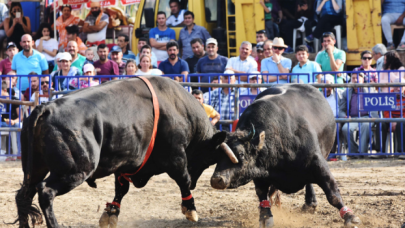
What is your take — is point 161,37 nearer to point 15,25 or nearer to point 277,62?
point 277,62

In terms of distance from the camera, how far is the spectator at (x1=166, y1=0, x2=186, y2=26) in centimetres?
1332

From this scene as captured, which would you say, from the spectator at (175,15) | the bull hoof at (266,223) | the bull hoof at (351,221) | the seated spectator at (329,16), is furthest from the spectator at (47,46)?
the bull hoof at (351,221)

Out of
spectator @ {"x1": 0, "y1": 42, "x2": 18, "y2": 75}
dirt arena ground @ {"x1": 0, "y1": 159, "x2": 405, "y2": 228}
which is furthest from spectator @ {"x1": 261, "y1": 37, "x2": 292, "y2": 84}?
spectator @ {"x1": 0, "y1": 42, "x2": 18, "y2": 75}

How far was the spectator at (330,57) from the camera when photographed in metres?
10.3

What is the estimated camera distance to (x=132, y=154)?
15.7 feet

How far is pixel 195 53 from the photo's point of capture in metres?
11.6

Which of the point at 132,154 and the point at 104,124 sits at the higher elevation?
the point at 104,124

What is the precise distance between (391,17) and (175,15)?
5.16 m

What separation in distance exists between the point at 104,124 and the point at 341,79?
6.28m

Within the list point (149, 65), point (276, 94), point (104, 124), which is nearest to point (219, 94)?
point (149, 65)

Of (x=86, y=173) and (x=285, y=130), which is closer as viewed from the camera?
(x=86, y=173)

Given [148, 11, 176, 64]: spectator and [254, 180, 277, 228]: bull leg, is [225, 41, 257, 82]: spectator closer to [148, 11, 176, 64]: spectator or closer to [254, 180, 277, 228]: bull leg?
[148, 11, 176, 64]: spectator

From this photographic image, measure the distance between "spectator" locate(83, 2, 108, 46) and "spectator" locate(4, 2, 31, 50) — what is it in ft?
7.86

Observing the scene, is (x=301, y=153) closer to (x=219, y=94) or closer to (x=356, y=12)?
(x=219, y=94)
